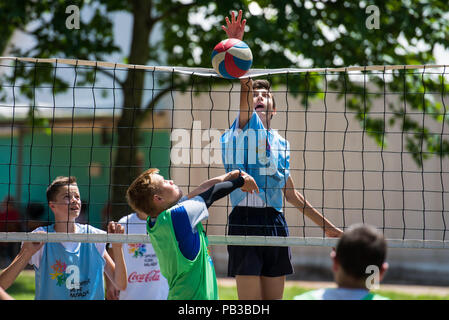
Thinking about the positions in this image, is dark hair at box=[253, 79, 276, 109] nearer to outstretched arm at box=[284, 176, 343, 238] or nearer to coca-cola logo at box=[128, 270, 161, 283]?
outstretched arm at box=[284, 176, 343, 238]

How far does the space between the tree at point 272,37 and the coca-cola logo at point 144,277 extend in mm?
2989

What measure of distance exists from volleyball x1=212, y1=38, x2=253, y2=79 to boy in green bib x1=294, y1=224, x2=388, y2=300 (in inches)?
81.8

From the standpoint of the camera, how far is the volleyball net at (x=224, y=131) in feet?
18.1

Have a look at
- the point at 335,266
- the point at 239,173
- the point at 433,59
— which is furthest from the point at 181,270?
the point at 433,59

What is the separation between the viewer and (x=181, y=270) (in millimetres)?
3338

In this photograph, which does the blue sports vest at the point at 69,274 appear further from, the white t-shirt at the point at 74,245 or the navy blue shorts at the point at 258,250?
the navy blue shorts at the point at 258,250

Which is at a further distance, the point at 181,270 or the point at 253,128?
the point at 253,128

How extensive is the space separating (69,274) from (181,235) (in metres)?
1.17

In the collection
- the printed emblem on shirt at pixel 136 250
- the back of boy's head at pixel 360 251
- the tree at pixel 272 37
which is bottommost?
the printed emblem on shirt at pixel 136 250

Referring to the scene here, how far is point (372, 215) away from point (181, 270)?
11.3 m

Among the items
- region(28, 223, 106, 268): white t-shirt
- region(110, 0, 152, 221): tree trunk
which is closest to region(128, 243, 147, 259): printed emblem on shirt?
region(28, 223, 106, 268): white t-shirt

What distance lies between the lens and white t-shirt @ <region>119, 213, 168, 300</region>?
4766mm

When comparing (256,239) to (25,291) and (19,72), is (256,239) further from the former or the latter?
(19,72)

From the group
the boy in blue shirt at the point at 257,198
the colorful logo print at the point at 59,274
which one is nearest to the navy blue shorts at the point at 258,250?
the boy in blue shirt at the point at 257,198
